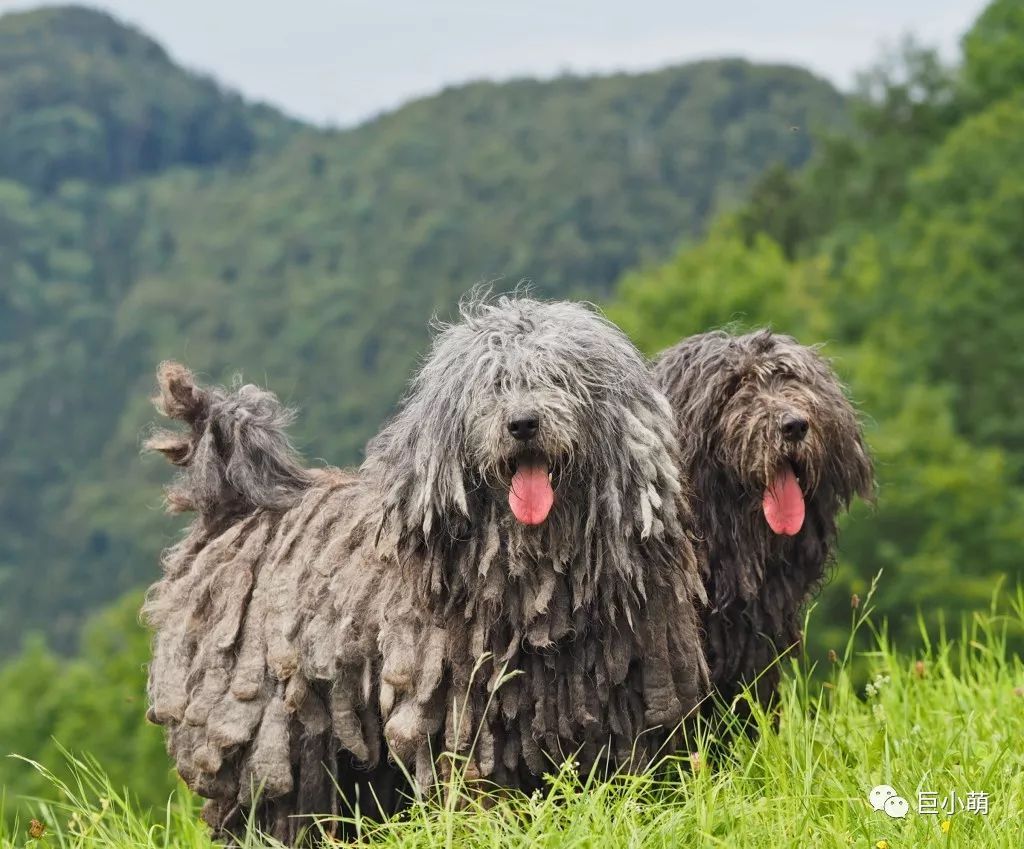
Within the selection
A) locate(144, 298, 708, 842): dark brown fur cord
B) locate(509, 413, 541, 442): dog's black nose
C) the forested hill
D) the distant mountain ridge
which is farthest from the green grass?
the distant mountain ridge

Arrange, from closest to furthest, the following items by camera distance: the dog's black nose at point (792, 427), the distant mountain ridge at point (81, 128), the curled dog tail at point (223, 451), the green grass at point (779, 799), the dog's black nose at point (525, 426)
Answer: the green grass at point (779, 799) < the dog's black nose at point (525, 426) < the dog's black nose at point (792, 427) < the curled dog tail at point (223, 451) < the distant mountain ridge at point (81, 128)

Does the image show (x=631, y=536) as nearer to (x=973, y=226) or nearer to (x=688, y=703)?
(x=688, y=703)

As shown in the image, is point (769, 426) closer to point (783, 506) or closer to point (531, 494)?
point (783, 506)

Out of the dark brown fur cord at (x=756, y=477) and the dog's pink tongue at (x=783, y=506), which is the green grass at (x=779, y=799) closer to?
the dark brown fur cord at (x=756, y=477)

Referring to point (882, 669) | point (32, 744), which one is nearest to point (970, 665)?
point (882, 669)

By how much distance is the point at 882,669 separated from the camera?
22.3ft

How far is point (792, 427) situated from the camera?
5.53 metres

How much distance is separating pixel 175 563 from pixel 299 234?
457 feet

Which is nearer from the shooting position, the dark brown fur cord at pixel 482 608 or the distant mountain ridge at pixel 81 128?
the dark brown fur cord at pixel 482 608

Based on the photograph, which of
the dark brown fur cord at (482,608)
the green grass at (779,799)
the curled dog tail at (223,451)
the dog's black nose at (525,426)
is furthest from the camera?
the curled dog tail at (223,451)

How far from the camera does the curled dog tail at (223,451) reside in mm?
6020

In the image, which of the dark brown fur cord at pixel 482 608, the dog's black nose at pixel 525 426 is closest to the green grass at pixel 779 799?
the dark brown fur cord at pixel 482 608

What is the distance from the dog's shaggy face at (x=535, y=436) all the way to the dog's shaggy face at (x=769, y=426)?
1.78 feet

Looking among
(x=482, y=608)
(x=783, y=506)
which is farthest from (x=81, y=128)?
(x=482, y=608)
